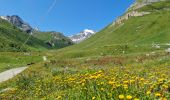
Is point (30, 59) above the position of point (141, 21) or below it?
below

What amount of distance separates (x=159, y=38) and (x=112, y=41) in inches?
2742

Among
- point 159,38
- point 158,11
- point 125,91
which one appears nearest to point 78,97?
point 125,91

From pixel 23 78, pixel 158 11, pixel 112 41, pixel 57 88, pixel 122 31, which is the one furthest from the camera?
pixel 158 11

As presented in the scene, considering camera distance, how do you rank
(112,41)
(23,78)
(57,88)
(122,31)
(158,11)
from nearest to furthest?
(57,88) → (23,78) → (112,41) → (122,31) → (158,11)

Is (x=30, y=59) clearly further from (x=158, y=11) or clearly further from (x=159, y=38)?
(x=158, y=11)

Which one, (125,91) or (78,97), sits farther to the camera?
(78,97)

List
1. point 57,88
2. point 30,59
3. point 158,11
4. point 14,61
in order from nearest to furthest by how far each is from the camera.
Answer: point 57,88
point 14,61
point 30,59
point 158,11

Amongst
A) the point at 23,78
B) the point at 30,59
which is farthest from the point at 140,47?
the point at 23,78

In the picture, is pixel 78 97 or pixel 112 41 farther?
pixel 112 41

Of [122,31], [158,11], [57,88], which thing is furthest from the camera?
[158,11]

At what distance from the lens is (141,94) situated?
845 centimetres

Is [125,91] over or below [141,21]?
below

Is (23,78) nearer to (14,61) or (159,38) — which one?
(14,61)

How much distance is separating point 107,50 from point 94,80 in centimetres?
6495
